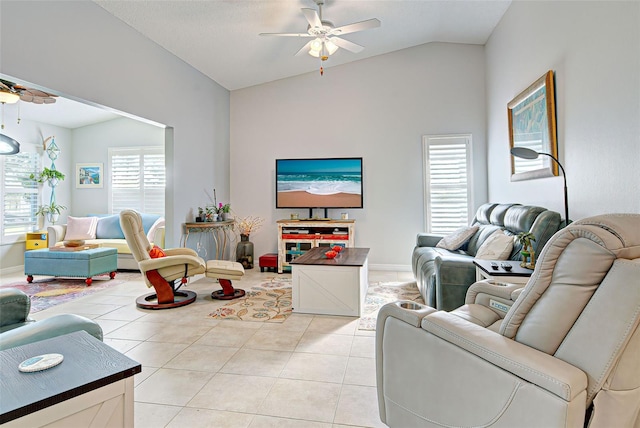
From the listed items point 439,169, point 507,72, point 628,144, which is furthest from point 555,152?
point 439,169

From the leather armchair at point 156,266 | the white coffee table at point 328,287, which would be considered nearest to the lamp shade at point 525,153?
the white coffee table at point 328,287

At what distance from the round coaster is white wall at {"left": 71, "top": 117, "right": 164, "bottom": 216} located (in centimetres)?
625

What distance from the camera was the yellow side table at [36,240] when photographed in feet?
19.3

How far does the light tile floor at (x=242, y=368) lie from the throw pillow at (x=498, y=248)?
135cm

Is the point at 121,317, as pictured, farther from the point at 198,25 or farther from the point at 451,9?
the point at 451,9

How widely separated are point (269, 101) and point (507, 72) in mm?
3683

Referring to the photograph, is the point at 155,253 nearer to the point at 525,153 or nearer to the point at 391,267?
the point at 391,267

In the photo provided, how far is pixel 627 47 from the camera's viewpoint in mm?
2170

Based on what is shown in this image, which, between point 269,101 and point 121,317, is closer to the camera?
point 121,317

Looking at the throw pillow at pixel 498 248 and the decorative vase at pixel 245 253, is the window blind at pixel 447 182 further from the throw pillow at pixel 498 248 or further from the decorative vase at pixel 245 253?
the decorative vase at pixel 245 253

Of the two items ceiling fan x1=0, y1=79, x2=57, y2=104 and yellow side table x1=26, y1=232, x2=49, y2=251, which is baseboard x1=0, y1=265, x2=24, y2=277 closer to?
yellow side table x1=26, y1=232, x2=49, y2=251

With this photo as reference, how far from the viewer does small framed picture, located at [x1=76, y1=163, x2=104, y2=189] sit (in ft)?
22.4

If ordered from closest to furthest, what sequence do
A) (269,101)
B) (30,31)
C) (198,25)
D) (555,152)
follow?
1. (30,31)
2. (555,152)
3. (198,25)
4. (269,101)

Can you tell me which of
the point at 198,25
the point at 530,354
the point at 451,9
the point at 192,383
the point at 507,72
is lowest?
the point at 192,383
